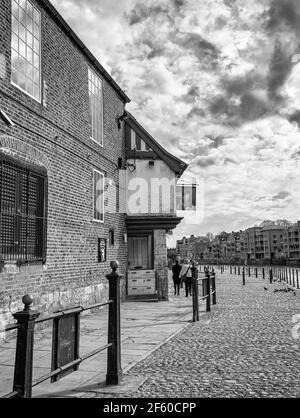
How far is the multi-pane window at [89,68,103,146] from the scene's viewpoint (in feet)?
43.5

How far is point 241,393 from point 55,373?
223 centimetres

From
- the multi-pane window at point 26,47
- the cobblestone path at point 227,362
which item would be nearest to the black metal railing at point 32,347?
the cobblestone path at point 227,362

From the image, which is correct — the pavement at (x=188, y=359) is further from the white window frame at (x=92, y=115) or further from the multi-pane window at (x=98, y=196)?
the white window frame at (x=92, y=115)

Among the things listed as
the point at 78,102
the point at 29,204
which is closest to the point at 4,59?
the point at 29,204

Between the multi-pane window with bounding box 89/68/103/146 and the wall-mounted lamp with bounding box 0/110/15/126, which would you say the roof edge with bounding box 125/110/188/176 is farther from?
the wall-mounted lamp with bounding box 0/110/15/126

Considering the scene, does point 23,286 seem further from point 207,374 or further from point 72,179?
point 207,374

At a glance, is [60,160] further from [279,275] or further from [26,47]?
[279,275]

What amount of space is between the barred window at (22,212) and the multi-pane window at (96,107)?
159 inches

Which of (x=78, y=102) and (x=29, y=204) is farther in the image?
(x=78, y=102)

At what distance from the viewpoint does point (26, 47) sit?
9359 millimetres

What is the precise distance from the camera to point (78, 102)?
12.0 metres

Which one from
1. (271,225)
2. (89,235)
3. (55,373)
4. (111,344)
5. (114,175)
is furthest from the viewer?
(271,225)

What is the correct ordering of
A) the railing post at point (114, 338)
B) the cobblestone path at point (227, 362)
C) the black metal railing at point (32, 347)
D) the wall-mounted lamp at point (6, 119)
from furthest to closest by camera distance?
the wall-mounted lamp at point (6, 119) → the railing post at point (114, 338) → the cobblestone path at point (227, 362) → the black metal railing at point (32, 347)

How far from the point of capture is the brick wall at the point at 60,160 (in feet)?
27.9
